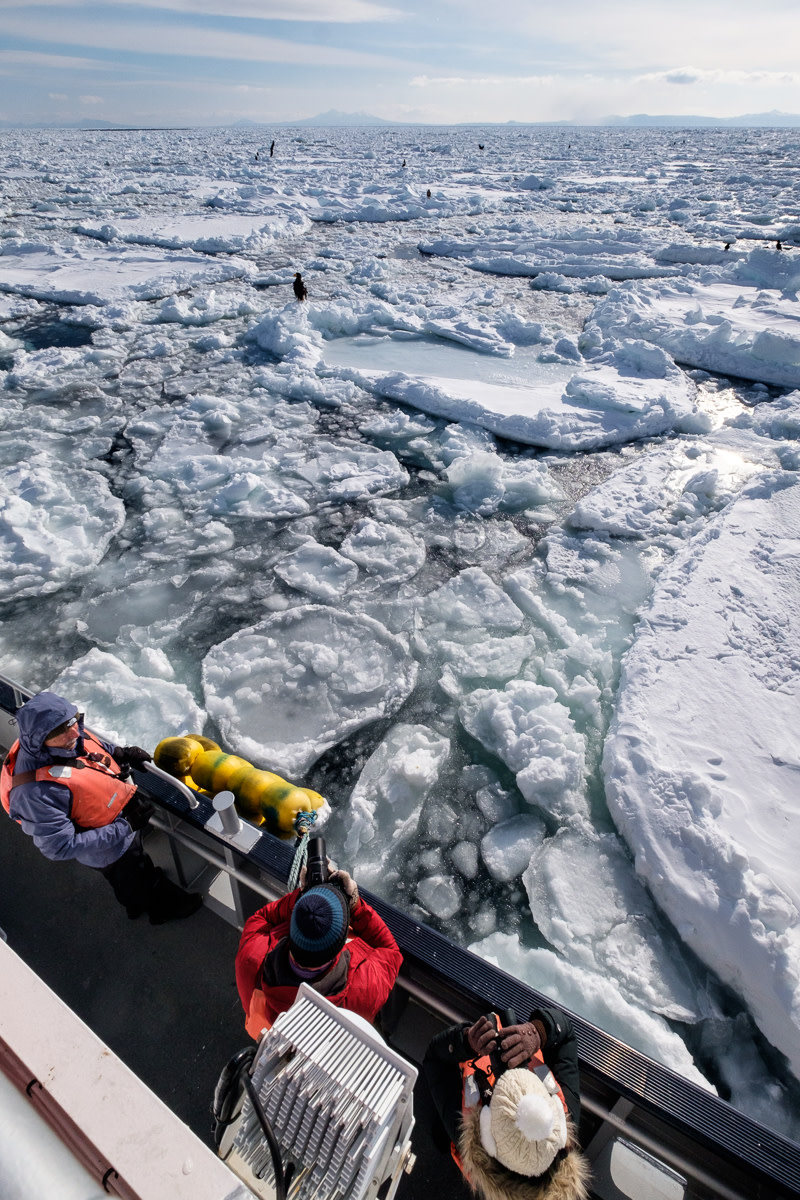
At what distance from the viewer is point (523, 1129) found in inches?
45.8

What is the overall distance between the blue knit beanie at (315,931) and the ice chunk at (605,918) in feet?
5.51

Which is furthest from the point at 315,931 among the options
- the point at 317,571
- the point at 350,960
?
the point at 317,571

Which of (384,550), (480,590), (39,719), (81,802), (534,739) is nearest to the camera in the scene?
(39,719)

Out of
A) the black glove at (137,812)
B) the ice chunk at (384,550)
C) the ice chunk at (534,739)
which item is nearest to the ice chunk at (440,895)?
the ice chunk at (534,739)

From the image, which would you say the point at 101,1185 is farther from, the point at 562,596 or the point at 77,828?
the point at 562,596

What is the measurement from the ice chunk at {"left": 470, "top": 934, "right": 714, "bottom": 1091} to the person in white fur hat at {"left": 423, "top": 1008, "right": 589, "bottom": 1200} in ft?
2.22

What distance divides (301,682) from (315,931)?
2.51 metres

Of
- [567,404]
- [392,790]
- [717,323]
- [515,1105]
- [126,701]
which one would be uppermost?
[717,323]

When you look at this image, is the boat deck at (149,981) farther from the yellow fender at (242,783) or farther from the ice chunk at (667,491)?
the ice chunk at (667,491)

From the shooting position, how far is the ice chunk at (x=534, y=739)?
3.20m

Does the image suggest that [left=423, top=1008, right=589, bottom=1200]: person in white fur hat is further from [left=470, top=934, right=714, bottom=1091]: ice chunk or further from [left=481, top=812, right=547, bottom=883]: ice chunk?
[left=481, top=812, right=547, bottom=883]: ice chunk

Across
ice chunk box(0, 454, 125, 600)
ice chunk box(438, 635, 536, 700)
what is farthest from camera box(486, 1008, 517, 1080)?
ice chunk box(0, 454, 125, 600)

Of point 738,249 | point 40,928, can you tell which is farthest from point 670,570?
point 738,249

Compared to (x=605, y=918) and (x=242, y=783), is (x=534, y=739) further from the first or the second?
(x=242, y=783)
